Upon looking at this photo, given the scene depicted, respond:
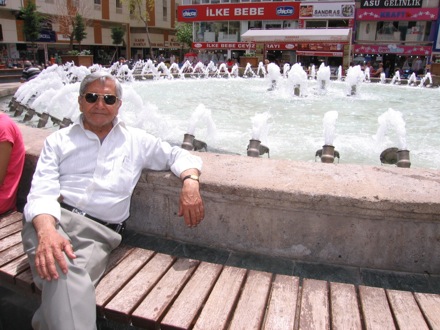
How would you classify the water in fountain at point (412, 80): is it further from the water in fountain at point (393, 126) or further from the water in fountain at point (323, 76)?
the water in fountain at point (393, 126)

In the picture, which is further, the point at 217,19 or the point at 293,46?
the point at 217,19

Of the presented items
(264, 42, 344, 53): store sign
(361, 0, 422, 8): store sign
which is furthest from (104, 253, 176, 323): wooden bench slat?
(361, 0, 422, 8): store sign

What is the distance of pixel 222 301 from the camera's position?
6.17 ft

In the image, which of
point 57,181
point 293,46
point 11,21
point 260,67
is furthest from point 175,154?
point 11,21

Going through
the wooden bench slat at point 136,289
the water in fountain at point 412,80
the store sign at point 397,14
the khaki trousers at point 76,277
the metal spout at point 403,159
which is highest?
the store sign at point 397,14

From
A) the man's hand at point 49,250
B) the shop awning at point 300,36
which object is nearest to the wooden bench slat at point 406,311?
the man's hand at point 49,250

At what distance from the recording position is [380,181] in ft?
8.21

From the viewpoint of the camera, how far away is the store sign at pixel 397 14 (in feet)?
105

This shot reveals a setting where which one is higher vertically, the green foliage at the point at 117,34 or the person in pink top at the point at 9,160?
the green foliage at the point at 117,34

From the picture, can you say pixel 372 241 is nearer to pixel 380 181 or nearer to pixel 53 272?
pixel 380 181

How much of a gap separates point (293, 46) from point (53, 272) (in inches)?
1363

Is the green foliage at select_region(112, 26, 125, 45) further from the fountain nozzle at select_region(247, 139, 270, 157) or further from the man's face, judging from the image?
the man's face

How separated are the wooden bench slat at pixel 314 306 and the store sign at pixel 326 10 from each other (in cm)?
3614

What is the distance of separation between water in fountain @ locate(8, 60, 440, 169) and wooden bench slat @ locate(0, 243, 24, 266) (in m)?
3.45
